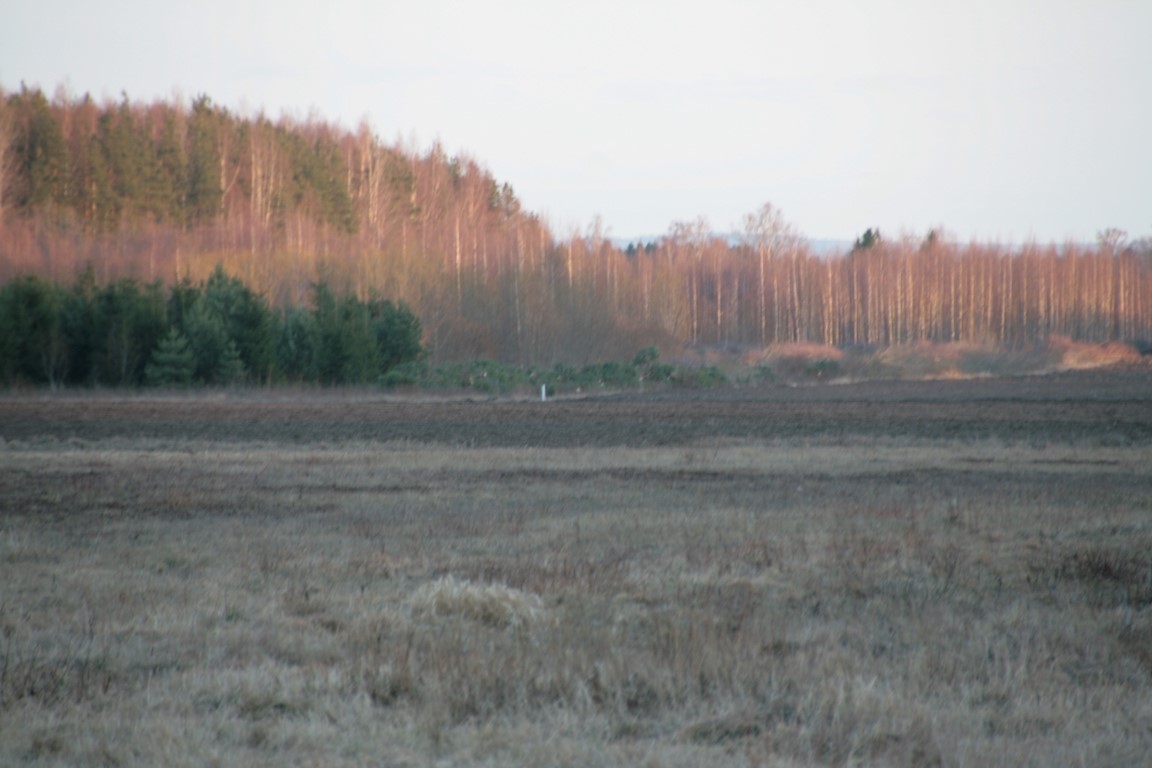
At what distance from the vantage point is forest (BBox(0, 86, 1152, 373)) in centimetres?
6750

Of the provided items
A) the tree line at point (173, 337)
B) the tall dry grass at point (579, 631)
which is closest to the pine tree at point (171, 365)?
the tree line at point (173, 337)

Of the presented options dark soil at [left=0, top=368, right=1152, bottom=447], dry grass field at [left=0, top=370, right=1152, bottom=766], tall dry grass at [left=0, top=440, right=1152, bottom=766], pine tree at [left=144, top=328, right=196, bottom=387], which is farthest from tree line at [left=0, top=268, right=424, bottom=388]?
tall dry grass at [left=0, top=440, right=1152, bottom=766]

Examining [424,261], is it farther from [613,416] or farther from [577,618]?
[577,618]

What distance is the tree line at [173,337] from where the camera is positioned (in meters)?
48.2

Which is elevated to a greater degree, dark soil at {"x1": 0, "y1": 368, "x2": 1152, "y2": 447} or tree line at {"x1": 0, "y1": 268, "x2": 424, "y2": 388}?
tree line at {"x1": 0, "y1": 268, "x2": 424, "y2": 388}

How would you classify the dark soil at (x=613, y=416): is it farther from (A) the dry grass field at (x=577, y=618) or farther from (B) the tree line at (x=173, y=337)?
(A) the dry grass field at (x=577, y=618)

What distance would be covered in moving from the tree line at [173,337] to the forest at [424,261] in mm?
383

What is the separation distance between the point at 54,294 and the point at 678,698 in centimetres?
4997

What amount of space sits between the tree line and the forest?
38 cm

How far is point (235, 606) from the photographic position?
8234mm

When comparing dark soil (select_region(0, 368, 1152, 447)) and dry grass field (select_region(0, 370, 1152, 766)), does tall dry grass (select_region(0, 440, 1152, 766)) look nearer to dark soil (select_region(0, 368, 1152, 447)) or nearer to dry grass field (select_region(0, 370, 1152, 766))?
dry grass field (select_region(0, 370, 1152, 766))

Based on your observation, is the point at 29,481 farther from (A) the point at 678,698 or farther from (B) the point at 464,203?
(B) the point at 464,203

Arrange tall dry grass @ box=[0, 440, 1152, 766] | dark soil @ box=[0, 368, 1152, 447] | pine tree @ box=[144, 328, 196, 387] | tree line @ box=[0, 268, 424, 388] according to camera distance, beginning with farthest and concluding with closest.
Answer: tree line @ box=[0, 268, 424, 388], pine tree @ box=[144, 328, 196, 387], dark soil @ box=[0, 368, 1152, 447], tall dry grass @ box=[0, 440, 1152, 766]

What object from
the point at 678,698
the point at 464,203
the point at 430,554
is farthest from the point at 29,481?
the point at 464,203
